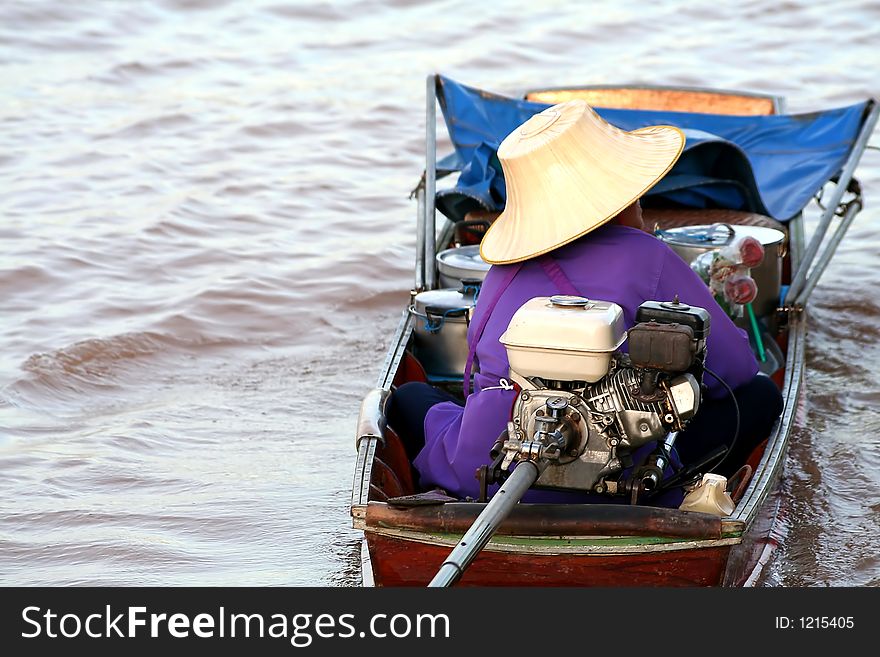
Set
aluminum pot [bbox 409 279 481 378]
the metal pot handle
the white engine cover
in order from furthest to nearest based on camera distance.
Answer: the metal pot handle
aluminum pot [bbox 409 279 481 378]
the white engine cover

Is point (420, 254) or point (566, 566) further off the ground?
point (420, 254)

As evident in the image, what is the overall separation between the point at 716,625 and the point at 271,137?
29.4 ft

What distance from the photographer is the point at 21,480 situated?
5.37 metres

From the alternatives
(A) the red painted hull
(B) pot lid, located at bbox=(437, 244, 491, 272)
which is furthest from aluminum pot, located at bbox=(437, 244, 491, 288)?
(A) the red painted hull

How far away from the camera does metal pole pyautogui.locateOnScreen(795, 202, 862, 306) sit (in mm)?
5414

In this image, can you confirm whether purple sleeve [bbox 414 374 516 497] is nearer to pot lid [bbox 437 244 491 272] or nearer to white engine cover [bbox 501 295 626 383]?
white engine cover [bbox 501 295 626 383]

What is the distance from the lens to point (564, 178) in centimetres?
358

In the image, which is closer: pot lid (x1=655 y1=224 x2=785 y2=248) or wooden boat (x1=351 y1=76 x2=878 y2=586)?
wooden boat (x1=351 y1=76 x2=878 y2=586)

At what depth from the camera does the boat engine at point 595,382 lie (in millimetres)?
3115

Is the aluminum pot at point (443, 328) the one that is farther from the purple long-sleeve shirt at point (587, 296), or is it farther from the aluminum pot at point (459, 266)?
the purple long-sleeve shirt at point (587, 296)

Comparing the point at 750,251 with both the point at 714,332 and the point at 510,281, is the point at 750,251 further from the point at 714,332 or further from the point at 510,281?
the point at 510,281

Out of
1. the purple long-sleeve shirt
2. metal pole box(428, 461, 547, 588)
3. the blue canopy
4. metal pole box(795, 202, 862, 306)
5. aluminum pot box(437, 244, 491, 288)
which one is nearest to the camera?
metal pole box(428, 461, 547, 588)

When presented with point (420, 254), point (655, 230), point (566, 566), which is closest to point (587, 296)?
point (566, 566)

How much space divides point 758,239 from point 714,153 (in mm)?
949
